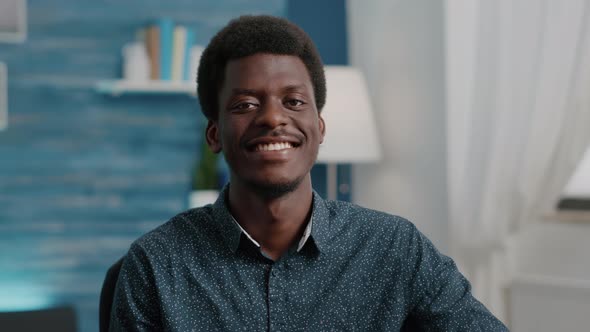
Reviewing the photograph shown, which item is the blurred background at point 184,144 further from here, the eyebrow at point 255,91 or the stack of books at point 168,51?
the eyebrow at point 255,91

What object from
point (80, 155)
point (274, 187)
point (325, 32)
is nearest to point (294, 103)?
point (274, 187)

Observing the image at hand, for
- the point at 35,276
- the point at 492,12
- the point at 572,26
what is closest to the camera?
the point at 572,26

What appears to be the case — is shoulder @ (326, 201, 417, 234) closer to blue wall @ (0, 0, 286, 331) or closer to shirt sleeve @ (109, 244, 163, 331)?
shirt sleeve @ (109, 244, 163, 331)

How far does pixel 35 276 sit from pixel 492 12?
89.0 inches

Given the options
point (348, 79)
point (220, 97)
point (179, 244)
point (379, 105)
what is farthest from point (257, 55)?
point (379, 105)

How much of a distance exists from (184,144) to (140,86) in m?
0.36

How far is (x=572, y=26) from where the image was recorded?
2514 millimetres

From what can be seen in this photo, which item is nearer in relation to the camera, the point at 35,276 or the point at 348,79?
the point at 348,79

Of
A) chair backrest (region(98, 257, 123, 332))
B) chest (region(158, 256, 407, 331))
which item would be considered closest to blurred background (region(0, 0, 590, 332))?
chest (region(158, 256, 407, 331))

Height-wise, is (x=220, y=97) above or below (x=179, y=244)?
above

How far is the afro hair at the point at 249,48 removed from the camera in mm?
1352

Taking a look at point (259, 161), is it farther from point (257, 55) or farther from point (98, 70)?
point (98, 70)

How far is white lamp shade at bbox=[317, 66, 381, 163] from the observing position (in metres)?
3.32

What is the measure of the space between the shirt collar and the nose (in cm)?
17
